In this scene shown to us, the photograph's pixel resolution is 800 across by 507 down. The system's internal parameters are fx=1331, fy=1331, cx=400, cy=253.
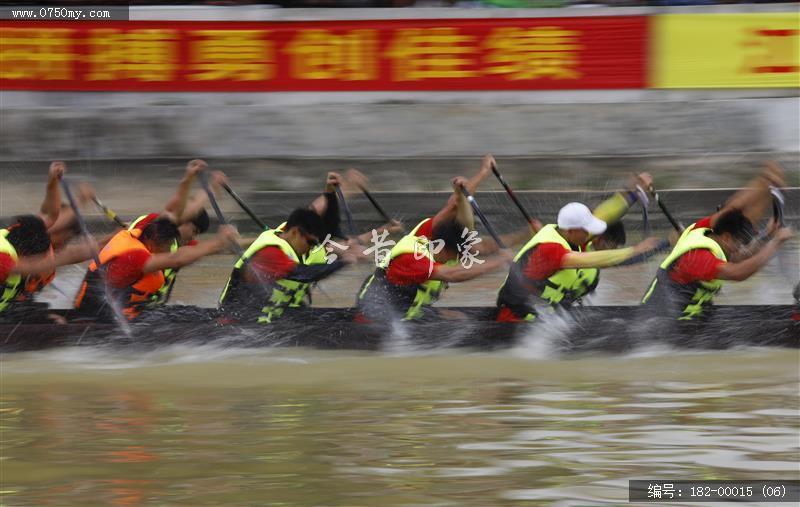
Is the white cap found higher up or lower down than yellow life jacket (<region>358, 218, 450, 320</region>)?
higher up

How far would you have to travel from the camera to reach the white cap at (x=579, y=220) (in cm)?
817

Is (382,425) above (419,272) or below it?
below

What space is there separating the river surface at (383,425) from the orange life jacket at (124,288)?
40cm

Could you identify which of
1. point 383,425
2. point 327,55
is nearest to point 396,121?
point 327,55

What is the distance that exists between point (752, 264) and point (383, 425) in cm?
271

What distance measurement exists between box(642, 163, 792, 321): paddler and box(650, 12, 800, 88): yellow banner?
4.35 m

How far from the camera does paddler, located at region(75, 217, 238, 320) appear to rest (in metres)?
8.48

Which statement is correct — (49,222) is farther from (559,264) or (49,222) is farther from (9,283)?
(559,264)

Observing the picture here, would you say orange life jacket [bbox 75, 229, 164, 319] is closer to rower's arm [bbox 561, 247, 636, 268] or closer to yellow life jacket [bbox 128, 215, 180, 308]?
yellow life jacket [bbox 128, 215, 180, 308]

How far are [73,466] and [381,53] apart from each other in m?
7.72

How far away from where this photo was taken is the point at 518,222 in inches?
485

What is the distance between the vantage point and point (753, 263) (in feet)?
26.2

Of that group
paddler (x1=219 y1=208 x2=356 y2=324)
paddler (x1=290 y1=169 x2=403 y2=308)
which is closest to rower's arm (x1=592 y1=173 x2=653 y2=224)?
paddler (x1=290 y1=169 x2=403 y2=308)

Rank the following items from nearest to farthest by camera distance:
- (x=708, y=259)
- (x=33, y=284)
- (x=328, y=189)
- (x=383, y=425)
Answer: (x=383, y=425) < (x=708, y=259) < (x=33, y=284) < (x=328, y=189)
